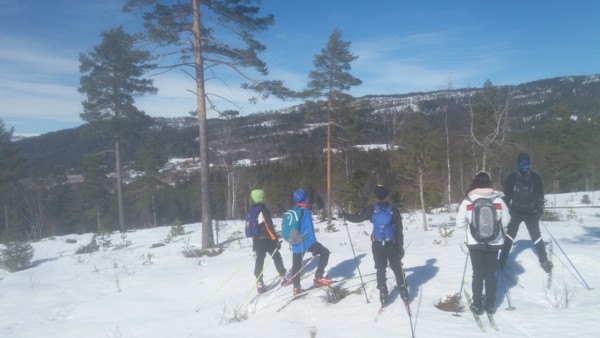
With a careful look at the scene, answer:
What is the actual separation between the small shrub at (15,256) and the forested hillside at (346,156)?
264cm

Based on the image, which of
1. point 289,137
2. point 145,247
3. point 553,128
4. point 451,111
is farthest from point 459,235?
point 289,137

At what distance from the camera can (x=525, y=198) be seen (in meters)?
6.11

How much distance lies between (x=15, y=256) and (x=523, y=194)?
12.8 metres

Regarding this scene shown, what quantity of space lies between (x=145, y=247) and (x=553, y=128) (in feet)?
135

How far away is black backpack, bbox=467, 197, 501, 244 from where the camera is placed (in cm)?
488

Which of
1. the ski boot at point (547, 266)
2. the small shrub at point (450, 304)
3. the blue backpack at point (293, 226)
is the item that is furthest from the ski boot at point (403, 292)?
the ski boot at point (547, 266)

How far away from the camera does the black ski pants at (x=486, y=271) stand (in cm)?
505

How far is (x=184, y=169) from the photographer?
52.5 meters

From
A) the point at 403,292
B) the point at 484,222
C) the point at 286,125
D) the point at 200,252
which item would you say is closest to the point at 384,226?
the point at 403,292

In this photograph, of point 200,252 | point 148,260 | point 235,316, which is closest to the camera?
point 235,316

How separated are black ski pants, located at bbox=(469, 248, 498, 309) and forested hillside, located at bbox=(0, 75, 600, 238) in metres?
2.67

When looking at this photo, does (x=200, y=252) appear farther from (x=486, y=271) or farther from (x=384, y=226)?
(x=486, y=271)

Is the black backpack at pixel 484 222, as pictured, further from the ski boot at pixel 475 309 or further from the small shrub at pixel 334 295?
the small shrub at pixel 334 295

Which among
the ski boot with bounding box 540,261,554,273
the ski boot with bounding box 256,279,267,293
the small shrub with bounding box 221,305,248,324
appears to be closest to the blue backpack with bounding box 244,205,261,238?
the ski boot with bounding box 256,279,267,293
